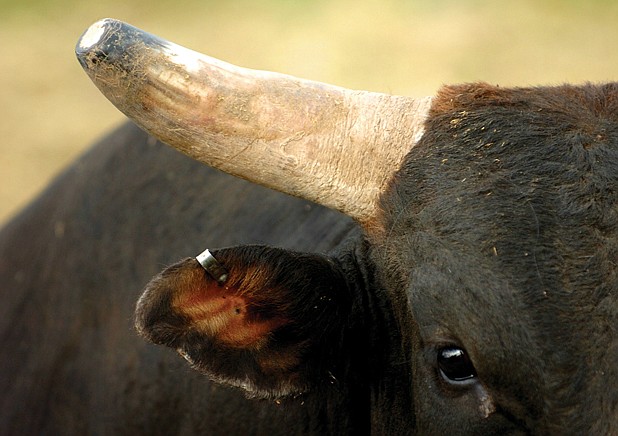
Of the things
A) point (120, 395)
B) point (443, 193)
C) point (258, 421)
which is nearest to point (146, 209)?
point (120, 395)

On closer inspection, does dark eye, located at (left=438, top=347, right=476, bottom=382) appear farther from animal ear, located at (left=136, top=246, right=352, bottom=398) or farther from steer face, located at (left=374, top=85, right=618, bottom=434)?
animal ear, located at (left=136, top=246, right=352, bottom=398)

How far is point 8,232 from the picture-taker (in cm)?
605

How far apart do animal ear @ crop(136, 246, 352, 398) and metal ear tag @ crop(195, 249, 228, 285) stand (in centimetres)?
2

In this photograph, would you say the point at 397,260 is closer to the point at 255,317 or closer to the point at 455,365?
the point at 455,365

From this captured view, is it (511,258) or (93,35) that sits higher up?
(93,35)

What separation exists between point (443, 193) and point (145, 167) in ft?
8.20

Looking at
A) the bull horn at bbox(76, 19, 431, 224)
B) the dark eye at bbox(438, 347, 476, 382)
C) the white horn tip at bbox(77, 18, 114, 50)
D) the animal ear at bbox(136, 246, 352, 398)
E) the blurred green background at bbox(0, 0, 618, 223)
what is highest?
the blurred green background at bbox(0, 0, 618, 223)

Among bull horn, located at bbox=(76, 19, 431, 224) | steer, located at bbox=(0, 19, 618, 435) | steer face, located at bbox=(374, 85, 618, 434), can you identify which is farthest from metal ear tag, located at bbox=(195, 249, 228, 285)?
steer face, located at bbox=(374, 85, 618, 434)

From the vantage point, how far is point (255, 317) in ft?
11.9

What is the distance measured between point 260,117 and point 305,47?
41.9ft

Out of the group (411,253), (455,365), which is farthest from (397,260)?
(455,365)

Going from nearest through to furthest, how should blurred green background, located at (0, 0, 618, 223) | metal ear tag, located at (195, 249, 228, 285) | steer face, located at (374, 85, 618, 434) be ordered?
steer face, located at (374, 85, 618, 434)
metal ear tag, located at (195, 249, 228, 285)
blurred green background, located at (0, 0, 618, 223)

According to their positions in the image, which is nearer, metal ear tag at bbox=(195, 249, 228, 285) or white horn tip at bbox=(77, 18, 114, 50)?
white horn tip at bbox=(77, 18, 114, 50)

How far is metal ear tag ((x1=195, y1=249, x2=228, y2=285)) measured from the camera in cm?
344
